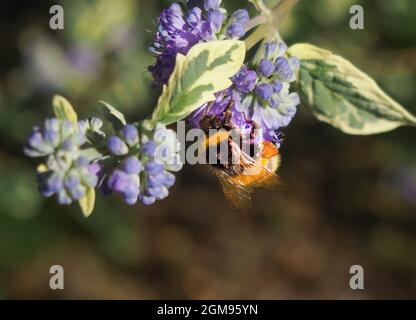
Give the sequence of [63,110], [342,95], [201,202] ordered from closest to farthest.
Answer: [63,110]
[342,95]
[201,202]

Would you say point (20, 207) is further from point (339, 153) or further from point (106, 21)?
point (339, 153)

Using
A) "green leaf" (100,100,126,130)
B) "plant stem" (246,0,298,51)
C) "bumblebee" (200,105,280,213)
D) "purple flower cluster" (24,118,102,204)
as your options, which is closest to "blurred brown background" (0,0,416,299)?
"plant stem" (246,0,298,51)

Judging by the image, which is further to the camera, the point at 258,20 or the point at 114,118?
the point at 258,20

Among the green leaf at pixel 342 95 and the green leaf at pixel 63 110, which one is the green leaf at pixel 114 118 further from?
the green leaf at pixel 342 95

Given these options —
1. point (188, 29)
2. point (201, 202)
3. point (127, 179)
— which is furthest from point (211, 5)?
point (201, 202)

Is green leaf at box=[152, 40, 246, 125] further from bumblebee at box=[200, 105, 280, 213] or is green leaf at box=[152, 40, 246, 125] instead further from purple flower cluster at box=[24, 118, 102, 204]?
purple flower cluster at box=[24, 118, 102, 204]

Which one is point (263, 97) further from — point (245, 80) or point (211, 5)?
point (211, 5)
